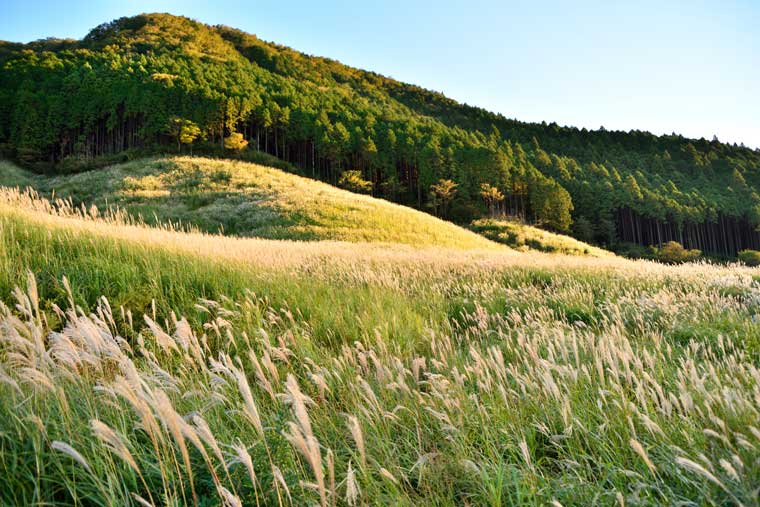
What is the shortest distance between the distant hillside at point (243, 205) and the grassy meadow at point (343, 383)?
17481 millimetres

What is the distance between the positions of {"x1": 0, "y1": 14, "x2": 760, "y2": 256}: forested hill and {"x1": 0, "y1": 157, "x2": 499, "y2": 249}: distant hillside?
57.7 feet

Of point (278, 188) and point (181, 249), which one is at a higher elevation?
point (278, 188)

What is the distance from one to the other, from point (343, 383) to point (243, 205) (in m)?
30.2

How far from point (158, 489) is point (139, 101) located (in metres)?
72.0

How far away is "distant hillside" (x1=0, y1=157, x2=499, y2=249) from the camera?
86.7ft

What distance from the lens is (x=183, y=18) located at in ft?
434

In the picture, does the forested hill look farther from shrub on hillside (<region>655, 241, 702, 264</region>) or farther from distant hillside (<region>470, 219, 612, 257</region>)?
distant hillside (<region>470, 219, 612, 257</region>)

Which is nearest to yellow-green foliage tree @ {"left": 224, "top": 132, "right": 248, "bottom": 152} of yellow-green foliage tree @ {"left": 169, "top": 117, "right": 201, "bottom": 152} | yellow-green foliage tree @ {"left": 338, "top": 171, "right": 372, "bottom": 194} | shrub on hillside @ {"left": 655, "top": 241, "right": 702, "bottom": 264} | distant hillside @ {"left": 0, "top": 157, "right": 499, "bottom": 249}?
yellow-green foliage tree @ {"left": 169, "top": 117, "right": 201, "bottom": 152}

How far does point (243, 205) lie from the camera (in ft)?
101

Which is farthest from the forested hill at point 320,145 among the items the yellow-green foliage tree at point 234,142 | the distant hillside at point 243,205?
the distant hillside at point 243,205

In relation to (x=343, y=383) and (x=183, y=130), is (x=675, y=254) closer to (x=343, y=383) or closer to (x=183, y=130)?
(x=343, y=383)

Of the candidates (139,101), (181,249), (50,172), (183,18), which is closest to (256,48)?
(183,18)

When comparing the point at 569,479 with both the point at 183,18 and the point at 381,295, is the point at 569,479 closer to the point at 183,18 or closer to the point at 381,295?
the point at 381,295

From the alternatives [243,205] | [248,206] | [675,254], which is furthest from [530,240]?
[675,254]
